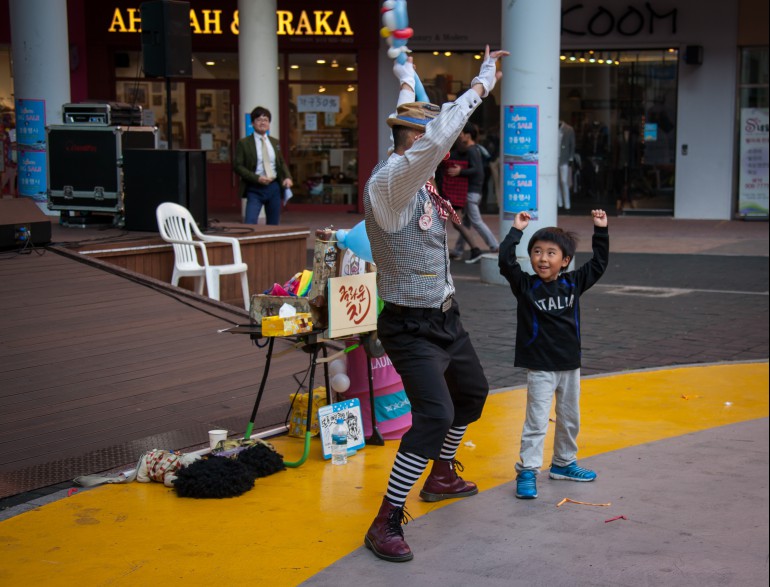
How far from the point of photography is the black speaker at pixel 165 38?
37.9 feet

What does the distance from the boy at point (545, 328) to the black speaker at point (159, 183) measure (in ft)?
20.6

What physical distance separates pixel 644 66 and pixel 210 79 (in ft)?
28.7

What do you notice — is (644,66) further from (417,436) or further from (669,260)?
(417,436)

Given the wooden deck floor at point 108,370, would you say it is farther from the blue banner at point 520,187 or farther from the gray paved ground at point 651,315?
the blue banner at point 520,187

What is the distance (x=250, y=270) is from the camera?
11.2 meters

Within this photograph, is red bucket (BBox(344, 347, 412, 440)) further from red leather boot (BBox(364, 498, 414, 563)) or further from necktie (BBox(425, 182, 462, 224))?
red leather boot (BBox(364, 498, 414, 563))

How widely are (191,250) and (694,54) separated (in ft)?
42.7

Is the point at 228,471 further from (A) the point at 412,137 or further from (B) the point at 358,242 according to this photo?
(A) the point at 412,137

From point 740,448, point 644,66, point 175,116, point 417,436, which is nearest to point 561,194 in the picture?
point 644,66

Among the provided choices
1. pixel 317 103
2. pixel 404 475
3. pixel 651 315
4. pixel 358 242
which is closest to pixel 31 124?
pixel 317 103

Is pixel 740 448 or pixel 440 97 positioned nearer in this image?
pixel 740 448

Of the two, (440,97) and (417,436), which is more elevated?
(440,97)

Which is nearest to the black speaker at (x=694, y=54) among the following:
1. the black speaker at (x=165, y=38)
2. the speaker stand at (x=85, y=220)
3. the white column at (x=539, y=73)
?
the white column at (x=539, y=73)

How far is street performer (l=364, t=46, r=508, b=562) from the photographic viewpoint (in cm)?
445
